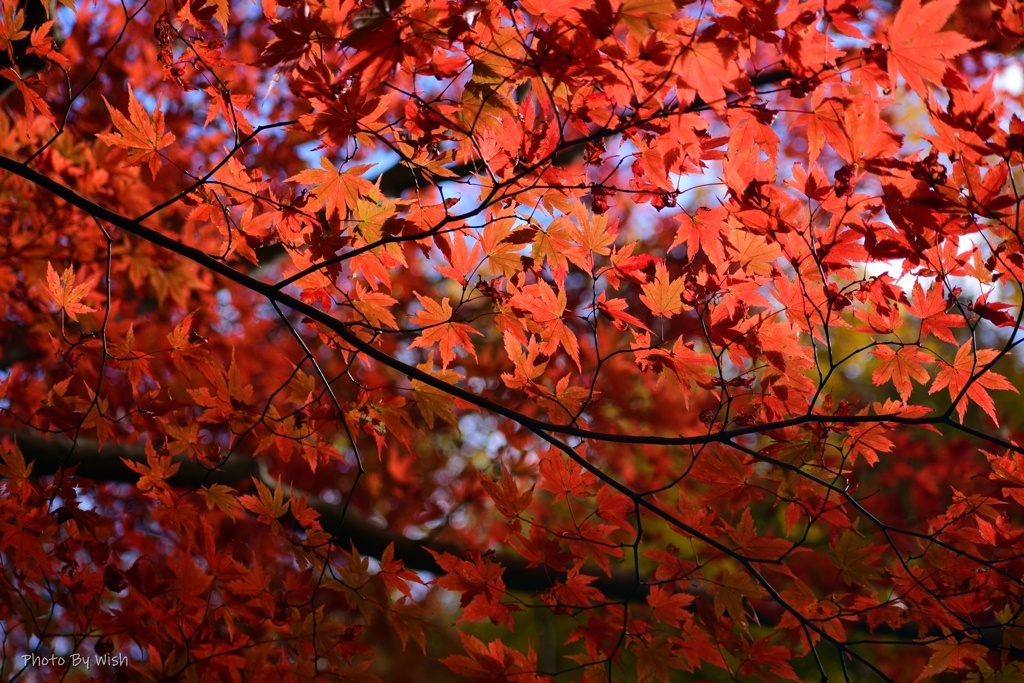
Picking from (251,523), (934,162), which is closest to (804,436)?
(934,162)

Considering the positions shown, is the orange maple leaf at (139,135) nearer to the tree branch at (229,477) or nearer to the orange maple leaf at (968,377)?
the tree branch at (229,477)

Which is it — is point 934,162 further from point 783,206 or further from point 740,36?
point 740,36

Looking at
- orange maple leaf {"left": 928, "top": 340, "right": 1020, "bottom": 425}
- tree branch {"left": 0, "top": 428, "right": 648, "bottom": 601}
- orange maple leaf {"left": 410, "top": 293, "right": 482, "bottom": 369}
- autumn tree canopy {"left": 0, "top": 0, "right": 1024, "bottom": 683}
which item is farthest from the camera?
tree branch {"left": 0, "top": 428, "right": 648, "bottom": 601}

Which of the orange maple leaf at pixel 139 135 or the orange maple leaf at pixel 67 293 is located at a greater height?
the orange maple leaf at pixel 139 135

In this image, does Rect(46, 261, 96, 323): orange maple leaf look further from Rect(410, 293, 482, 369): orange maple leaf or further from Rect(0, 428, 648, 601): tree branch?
Rect(410, 293, 482, 369): orange maple leaf

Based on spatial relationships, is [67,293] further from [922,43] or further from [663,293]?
[922,43]

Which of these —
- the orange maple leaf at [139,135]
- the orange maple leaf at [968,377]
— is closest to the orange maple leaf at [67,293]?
the orange maple leaf at [139,135]

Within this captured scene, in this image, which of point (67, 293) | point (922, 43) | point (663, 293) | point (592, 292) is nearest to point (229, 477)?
point (67, 293)

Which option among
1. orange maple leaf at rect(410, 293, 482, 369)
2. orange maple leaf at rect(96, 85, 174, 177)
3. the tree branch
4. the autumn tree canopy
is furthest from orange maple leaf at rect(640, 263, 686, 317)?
orange maple leaf at rect(96, 85, 174, 177)

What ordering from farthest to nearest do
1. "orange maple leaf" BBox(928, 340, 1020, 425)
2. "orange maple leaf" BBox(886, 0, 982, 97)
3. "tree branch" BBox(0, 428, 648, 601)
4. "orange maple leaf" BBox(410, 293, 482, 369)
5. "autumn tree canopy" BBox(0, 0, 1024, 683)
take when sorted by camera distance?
"tree branch" BBox(0, 428, 648, 601) < "orange maple leaf" BBox(410, 293, 482, 369) < "orange maple leaf" BBox(928, 340, 1020, 425) < "autumn tree canopy" BBox(0, 0, 1024, 683) < "orange maple leaf" BBox(886, 0, 982, 97)

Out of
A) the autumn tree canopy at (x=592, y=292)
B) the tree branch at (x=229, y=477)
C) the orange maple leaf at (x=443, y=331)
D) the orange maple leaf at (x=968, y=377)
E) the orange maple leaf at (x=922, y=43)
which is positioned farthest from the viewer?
Answer: the tree branch at (x=229, y=477)

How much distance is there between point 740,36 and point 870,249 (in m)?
0.61

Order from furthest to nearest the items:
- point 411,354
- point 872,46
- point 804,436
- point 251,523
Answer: point 411,354 → point 251,523 → point 804,436 → point 872,46

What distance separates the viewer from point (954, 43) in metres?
1.25
